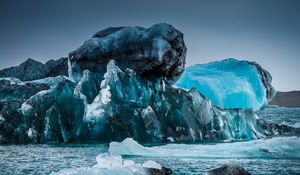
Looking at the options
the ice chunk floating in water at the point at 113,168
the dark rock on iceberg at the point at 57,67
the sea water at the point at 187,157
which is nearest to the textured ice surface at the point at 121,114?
the sea water at the point at 187,157

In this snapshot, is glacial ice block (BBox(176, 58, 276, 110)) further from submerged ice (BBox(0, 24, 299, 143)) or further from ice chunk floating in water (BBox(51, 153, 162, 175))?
ice chunk floating in water (BBox(51, 153, 162, 175))

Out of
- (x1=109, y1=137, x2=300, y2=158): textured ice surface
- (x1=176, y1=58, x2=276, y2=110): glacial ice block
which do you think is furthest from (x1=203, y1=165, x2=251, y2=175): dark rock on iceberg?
(x1=176, y1=58, x2=276, y2=110): glacial ice block

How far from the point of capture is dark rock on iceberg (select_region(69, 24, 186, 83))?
969 inches

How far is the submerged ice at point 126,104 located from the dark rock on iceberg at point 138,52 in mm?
54

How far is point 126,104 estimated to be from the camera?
76.6ft

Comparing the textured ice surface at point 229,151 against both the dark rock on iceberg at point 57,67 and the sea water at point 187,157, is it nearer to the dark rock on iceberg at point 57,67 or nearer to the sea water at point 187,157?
the sea water at point 187,157

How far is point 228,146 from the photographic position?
16.4m

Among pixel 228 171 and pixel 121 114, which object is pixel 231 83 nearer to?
pixel 121 114

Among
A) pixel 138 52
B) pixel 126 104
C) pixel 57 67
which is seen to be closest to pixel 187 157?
pixel 126 104

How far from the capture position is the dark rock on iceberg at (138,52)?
24625mm

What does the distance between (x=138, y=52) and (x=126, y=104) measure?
3.55m

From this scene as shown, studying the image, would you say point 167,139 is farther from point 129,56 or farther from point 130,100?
point 129,56

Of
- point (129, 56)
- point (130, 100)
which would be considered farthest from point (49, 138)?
point (129, 56)

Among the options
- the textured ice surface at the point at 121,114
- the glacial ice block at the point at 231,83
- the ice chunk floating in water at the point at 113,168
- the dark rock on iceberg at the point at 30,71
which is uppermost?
the dark rock on iceberg at the point at 30,71
